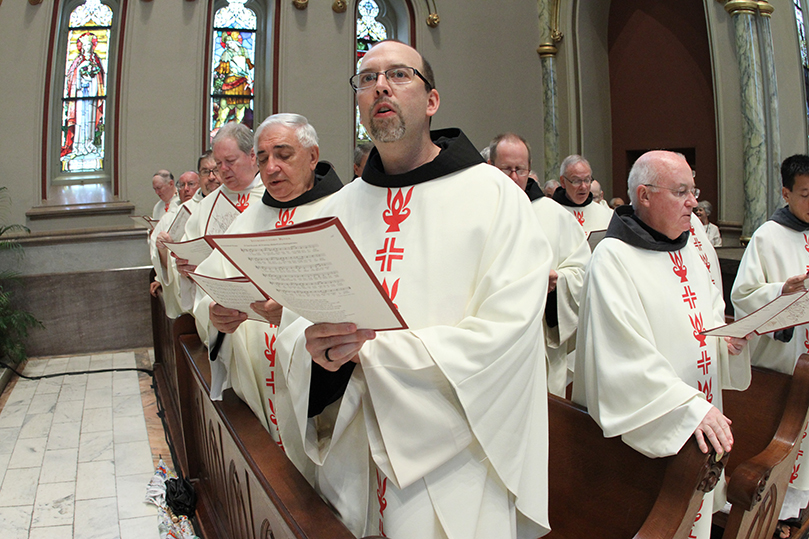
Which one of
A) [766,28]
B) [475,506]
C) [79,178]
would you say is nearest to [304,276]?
[475,506]

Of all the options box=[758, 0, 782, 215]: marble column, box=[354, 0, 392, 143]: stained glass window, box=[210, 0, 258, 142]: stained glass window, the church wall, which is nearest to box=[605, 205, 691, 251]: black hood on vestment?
box=[758, 0, 782, 215]: marble column

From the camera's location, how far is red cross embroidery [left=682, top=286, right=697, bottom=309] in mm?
2383

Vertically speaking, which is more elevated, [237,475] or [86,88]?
[86,88]

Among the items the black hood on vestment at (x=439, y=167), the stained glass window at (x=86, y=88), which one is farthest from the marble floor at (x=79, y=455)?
the stained glass window at (x=86, y=88)

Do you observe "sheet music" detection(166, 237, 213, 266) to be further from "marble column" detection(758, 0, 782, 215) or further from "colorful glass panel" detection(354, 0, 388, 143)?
"colorful glass panel" detection(354, 0, 388, 143)

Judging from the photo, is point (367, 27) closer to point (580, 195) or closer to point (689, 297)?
point (580, 195)

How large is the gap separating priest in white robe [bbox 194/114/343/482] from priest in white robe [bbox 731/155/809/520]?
2.37 m

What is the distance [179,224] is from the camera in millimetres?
3912

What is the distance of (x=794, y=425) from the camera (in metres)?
2.46

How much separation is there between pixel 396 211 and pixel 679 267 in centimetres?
127

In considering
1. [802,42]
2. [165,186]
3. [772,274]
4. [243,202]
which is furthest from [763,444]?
[802,42]

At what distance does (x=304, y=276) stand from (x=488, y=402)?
624 millimetres

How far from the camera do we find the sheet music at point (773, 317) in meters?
2.01

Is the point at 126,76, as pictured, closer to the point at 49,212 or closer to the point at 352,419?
the point at 49,212
